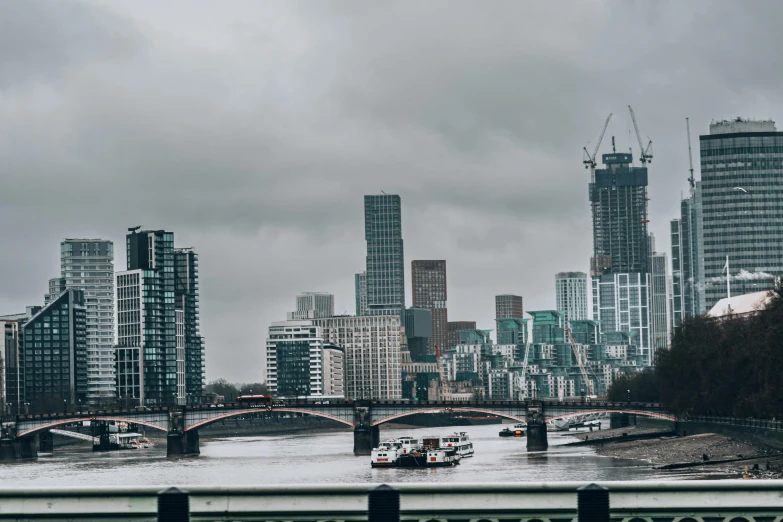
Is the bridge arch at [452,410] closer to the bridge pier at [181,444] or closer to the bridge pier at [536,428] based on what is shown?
the bridge pier at [536,428]

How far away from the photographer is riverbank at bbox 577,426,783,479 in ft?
366

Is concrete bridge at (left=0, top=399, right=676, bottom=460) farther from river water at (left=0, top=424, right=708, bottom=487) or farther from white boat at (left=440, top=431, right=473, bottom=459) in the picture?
white boat at (left=440, top=431, right=473, bottom=459)

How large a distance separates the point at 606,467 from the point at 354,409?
212 feet

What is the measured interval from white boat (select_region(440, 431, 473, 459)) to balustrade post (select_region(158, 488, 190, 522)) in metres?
140

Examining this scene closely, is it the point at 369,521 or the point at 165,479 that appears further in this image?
the point at 165,479

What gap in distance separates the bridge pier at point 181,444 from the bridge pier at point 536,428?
149 feet

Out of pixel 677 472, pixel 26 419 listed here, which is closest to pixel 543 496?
pixel 677 472

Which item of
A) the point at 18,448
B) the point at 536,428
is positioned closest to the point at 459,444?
the point at 536,428

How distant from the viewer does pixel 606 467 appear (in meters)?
136

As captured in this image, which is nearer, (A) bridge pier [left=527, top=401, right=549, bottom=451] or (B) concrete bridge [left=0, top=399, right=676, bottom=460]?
(A) bridge pier [left=527, top=401, right=549, bottom=451]

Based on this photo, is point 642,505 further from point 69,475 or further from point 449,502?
point 69,475

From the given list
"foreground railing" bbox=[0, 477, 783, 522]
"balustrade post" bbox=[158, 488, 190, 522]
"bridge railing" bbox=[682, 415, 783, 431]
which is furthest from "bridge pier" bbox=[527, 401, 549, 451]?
"balustrade post" bbox=[158, 488, 190, 522]

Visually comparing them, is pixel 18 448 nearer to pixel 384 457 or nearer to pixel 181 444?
pixel 181 444

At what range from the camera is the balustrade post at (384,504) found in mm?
21016
